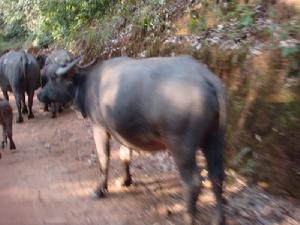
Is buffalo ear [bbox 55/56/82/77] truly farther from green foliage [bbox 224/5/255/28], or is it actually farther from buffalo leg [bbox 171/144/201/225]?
green foliage [bbox 224/5/255/28]

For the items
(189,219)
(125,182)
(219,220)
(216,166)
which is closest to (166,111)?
(216,166)

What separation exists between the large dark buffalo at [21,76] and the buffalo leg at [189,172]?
336 inches

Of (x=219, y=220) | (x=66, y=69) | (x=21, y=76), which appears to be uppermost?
(x=66, y=69)

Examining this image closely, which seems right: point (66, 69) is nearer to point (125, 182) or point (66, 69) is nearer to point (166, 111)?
point (125, 182)

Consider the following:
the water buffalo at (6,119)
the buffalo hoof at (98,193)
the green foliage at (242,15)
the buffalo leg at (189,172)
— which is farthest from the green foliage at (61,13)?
the buffalo leg at (189,172)

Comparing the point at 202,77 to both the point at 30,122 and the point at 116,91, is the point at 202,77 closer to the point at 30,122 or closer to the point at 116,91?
the point at 116,91

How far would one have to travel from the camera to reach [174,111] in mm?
5473

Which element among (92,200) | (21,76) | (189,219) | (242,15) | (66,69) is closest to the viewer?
(189,219)

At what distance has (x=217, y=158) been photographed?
19.1 ft

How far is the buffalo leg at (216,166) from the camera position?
578 cm

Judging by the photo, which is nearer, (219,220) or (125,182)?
(219,220)

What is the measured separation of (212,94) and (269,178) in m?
1.84

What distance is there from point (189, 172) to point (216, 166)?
38 centimetres

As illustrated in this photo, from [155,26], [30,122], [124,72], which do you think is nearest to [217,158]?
[124,72]
